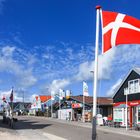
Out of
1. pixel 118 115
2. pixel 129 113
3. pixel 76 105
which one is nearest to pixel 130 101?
pixel 129 113

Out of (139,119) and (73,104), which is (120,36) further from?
(73,104)

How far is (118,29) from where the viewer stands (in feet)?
35.9

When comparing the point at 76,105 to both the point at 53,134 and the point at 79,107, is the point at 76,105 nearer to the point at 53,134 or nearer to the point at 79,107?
the point at 79,107

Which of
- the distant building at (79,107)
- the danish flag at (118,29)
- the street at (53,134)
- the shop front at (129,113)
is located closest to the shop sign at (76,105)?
the distant building at (79,107)

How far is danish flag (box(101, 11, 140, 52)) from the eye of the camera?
420 inches

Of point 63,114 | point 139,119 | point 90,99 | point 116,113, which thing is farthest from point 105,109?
point 139,119

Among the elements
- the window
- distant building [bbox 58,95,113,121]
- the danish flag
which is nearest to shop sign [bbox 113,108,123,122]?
the window

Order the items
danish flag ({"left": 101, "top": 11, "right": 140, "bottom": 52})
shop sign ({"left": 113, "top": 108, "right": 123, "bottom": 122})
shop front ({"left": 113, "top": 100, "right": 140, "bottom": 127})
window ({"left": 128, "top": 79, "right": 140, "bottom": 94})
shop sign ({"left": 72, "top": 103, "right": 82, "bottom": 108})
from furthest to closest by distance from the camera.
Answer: shop sign ({"left": 72, "top": 103, "right": 82, "bottom": 108}) < shop sign ({"left": 113, "top": 108, "right": 123, "bottom": 122}) < window ({"left": 128, "top": 79, "right": 140, "bottom": 94}) < shop front ({"left": 113, "top": 100, "right": 140, "bottom": 127}) < danish flag ({"left": 101, "top": 11, "right": 140, "bottom": 52})

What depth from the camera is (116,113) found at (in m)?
52.1

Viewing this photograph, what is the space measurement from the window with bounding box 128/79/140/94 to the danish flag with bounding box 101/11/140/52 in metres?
38.6

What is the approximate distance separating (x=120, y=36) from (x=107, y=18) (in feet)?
1.90

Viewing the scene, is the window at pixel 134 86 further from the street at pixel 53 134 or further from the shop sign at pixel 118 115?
the street at pixel 53 134

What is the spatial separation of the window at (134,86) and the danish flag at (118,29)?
38.6m

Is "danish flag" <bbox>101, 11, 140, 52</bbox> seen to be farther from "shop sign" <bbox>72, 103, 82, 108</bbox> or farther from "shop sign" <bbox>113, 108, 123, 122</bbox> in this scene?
"shop sign" <bbox>72, 103, 82, 108</bbox>
